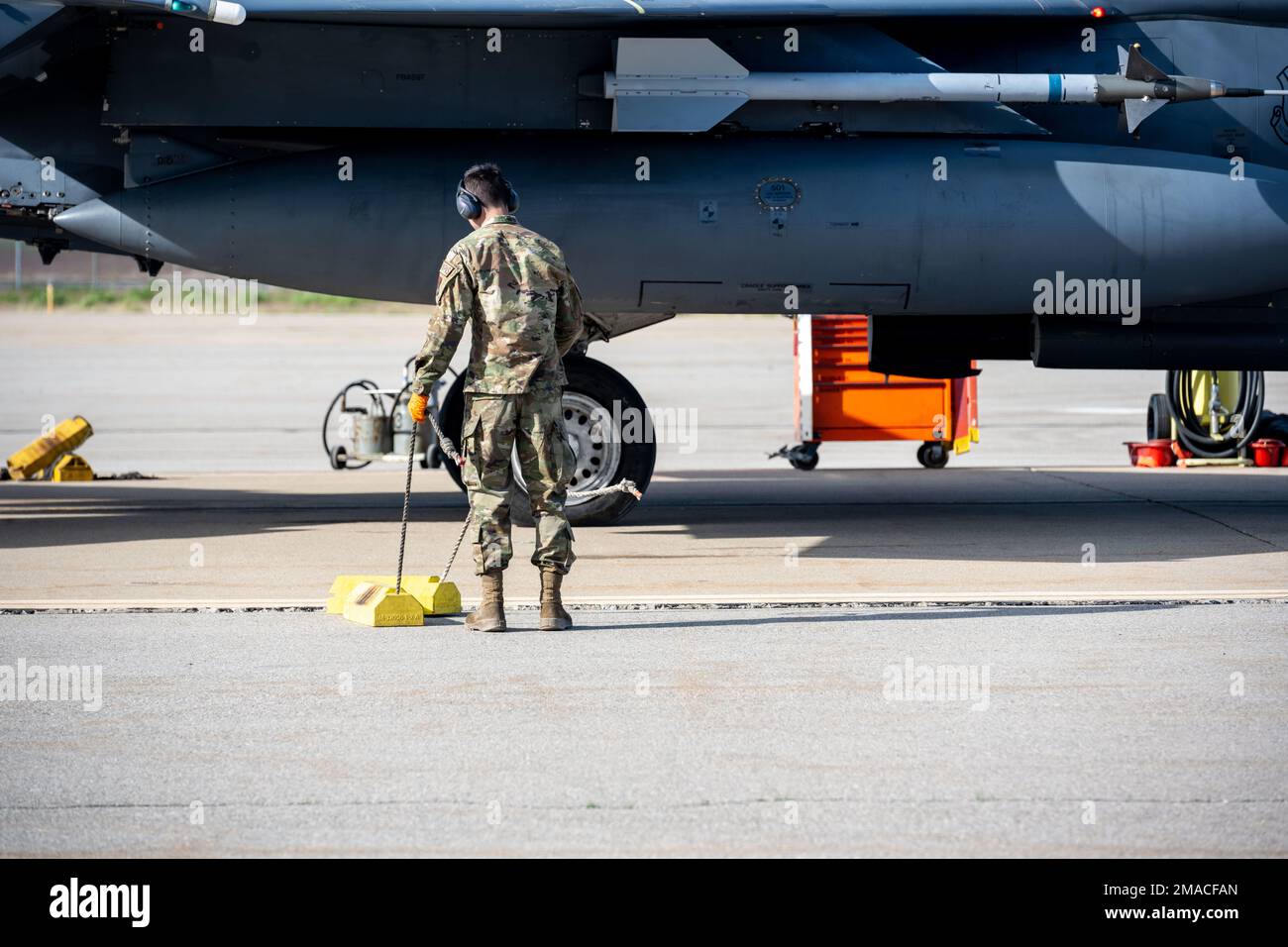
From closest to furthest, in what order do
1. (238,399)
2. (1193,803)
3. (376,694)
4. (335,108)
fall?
(1193,803) < (376,694) < (335,108) < (238,399)

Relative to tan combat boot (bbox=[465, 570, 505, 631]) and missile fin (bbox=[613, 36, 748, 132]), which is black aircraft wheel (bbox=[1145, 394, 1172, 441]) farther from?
tan combat boot (bbox=[465, 570, 505, 631])

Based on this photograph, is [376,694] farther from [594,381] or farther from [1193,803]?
[594,381]

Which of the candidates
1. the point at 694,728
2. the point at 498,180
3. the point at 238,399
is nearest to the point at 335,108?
the point at 498,180

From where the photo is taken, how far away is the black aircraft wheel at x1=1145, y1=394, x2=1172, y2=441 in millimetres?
16984

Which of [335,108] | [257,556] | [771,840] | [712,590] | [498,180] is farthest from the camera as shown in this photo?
[335,108]

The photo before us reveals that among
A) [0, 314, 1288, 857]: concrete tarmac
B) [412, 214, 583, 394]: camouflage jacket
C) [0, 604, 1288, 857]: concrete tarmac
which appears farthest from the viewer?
[412, 214, 583, 394]: camouflage jacket

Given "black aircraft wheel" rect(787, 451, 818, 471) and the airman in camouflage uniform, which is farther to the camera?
"black aircraft wheel" rect(787, 451, 818, 471)

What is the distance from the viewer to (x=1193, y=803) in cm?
483

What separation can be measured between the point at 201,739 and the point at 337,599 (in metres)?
2.52

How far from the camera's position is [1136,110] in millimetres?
10656

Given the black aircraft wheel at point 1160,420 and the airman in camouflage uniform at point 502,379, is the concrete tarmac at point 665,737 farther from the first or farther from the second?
the black aircraft wheel at point 1160,420

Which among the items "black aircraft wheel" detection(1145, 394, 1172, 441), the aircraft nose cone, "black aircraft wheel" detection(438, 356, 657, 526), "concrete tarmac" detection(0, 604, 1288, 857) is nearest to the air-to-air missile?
"black aircraft wheel" detection(438, 356, 657, 526)

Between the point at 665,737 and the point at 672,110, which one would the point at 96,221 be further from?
the point at 665,737

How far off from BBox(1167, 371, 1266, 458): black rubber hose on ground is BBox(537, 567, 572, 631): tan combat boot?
10372mm
